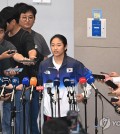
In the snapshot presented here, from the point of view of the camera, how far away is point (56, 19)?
14.1ft

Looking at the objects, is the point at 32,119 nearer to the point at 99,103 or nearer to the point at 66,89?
the point at 66,89

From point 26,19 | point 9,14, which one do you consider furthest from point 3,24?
point 26,19

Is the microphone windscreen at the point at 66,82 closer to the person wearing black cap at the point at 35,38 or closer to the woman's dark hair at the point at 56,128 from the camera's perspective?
the person wearing black cap at the point at 35,38

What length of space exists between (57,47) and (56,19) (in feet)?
4.04

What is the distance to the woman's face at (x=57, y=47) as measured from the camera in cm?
311

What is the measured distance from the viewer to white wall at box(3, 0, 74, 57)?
4.27 m

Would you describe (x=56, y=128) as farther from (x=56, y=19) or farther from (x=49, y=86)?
(x=56, y=19)

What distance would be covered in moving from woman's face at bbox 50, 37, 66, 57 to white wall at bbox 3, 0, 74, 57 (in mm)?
1115

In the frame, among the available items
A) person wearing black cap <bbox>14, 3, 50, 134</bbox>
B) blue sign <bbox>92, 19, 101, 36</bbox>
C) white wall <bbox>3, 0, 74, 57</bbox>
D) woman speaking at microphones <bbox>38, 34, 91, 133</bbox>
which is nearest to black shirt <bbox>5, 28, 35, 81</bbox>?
person wearing black cap <bbox>14, 3, 50, 134</bbox>

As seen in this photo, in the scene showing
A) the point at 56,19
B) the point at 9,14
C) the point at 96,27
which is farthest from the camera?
the point at 56,19

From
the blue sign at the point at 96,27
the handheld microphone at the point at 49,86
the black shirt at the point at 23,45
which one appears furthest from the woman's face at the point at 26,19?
the handheld microphone at the point at 49,86

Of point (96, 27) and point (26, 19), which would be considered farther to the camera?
point (96, 27)

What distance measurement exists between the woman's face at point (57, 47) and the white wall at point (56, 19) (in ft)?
3.66

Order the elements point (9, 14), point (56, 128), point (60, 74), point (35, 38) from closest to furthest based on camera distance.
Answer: point (56, 128) → point (60, 74) → point (9, 14) → point (35, 38)
